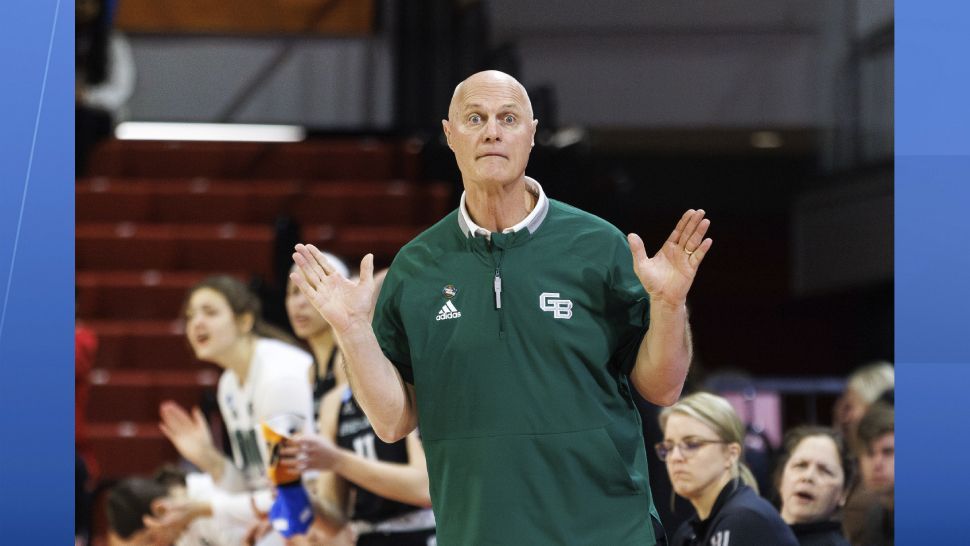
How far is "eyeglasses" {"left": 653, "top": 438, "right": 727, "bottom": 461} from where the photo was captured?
4.78 metres

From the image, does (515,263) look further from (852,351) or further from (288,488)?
(852,351)

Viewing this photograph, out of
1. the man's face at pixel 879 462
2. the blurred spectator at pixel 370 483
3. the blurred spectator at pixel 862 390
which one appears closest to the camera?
the blurred spectator at pixel 370 483

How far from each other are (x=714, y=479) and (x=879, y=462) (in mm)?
1310

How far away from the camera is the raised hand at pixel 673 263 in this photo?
10.2 ft

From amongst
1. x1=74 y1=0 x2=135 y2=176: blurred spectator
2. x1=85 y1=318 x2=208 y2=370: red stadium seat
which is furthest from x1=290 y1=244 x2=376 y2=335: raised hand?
x1=74 y1=0 x2=135 y2=176: blurred spectator

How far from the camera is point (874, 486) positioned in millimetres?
5672

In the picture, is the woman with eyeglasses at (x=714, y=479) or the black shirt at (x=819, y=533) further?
the black shirt at (x=819, y=533)

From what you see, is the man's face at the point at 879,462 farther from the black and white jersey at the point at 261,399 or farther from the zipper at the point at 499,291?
the zipper at the point at 499,291

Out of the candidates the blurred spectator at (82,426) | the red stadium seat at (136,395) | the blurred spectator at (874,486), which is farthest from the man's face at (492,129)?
the red stadium seat at (136,395)

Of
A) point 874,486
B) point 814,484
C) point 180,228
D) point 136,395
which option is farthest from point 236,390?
point 180,228

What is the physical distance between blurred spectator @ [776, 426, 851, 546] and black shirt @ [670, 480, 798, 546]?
43 cm

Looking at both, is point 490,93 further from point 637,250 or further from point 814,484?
point 814,484

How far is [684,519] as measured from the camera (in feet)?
17.3
